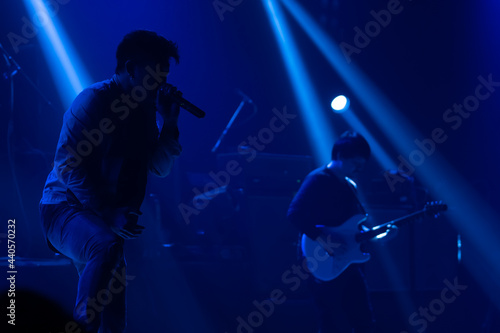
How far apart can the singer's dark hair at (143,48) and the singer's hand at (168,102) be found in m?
0.13

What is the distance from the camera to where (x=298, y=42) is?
753 cm

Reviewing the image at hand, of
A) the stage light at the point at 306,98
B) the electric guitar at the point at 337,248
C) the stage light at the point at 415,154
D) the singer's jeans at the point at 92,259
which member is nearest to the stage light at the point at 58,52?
the stage light at the point at 306,98

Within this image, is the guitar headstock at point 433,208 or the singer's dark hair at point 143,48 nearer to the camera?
the singer's dark hair at point 143,48

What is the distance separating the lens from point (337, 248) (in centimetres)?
457

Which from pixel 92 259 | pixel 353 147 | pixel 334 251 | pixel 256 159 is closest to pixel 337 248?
pixel 334 251

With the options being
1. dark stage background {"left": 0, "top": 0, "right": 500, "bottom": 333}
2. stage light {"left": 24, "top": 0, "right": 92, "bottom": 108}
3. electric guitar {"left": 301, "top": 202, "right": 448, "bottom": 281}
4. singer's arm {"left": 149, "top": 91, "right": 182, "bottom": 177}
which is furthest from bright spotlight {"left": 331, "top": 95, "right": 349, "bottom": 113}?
singer's arm {"left": 149, "top": 91, "right": 182, "bottom": 177}

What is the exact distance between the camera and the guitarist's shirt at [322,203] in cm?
460

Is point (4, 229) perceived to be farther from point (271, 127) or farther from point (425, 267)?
point (425, 267)

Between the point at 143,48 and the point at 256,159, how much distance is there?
3.39 m

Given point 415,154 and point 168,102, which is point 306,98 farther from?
point 168,102

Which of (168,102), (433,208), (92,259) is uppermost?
(168,102)

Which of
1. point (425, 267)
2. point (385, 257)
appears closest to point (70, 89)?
point (385, 257)

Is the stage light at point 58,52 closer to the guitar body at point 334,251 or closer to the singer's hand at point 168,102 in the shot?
the guitar body at point 334,251

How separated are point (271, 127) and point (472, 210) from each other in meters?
2.71
